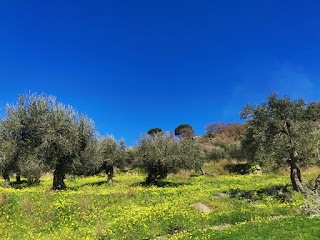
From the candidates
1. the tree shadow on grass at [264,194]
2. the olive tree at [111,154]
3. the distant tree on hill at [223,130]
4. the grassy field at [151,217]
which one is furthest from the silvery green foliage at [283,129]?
the distant tree on hill at [223,130]

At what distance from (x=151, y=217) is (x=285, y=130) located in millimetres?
14809

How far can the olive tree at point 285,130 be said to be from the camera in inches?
1029

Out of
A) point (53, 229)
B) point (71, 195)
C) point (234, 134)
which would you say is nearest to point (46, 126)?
point (71, 195)

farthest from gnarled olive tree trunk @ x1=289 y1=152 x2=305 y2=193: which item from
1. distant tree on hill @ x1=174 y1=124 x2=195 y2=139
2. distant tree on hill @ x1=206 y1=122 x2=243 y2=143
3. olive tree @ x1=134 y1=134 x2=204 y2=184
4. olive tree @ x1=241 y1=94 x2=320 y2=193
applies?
distant tree on hill @ x1=174 y1=124 x2=195 y2=139

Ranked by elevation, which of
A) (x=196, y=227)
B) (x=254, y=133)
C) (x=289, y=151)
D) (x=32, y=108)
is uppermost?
(x=32, y=108)

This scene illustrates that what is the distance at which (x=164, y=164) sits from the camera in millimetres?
37531

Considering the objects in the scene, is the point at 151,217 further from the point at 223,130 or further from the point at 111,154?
the point at 223,130

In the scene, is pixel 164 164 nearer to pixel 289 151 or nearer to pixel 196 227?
pixel 289 151

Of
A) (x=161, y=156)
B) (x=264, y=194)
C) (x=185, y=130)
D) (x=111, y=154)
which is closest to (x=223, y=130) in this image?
(x=185, y=130)

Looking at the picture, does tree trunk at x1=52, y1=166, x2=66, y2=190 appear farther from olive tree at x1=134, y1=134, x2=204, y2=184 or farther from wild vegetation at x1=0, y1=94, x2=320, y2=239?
olive tree at x1=134, y1=134, x2=204, y2=184

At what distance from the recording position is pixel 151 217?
63.2 ft

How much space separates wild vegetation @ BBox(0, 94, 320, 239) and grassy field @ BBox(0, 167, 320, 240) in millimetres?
63

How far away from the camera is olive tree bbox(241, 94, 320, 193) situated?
85.8 ft

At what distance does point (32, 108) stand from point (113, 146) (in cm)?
1738
